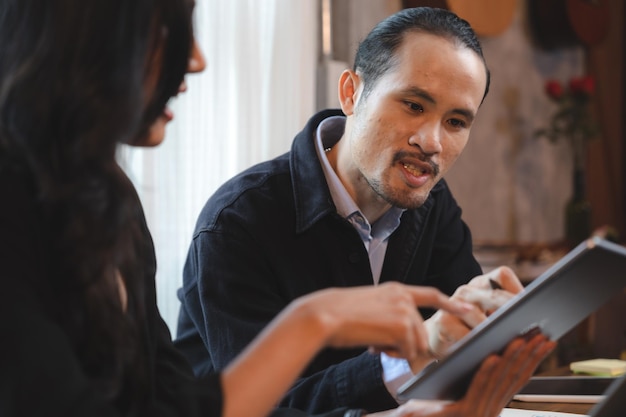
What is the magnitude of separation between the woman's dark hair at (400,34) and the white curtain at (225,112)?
25.9 inches

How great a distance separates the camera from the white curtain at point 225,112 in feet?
7.83

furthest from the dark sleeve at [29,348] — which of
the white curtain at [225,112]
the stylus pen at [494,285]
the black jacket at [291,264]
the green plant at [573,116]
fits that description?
the green plant at [573,116]

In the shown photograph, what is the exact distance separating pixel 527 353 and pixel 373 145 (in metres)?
0.64

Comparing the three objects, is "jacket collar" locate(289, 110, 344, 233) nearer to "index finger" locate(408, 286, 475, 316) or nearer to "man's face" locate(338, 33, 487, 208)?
"man's face" locate(338, 33, 487, 208)

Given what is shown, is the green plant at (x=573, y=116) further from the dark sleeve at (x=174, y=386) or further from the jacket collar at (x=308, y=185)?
the dark sleeve at (x=174, y=386)

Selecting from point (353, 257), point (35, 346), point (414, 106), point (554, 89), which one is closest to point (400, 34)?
point (414, 106)

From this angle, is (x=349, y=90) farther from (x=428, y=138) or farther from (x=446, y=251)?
(x=446, y=251)

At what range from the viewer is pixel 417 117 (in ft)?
5.23

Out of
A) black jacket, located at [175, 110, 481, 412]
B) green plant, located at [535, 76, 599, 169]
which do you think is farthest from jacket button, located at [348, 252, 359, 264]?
green plant, located at [535, 76, 599, 169]

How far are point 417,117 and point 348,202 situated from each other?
220 millimetres

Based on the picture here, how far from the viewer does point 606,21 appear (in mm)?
4488

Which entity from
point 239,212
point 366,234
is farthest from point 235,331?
point 366,234

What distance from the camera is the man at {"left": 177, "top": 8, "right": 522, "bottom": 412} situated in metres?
1.51

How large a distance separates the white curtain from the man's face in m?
0.75
